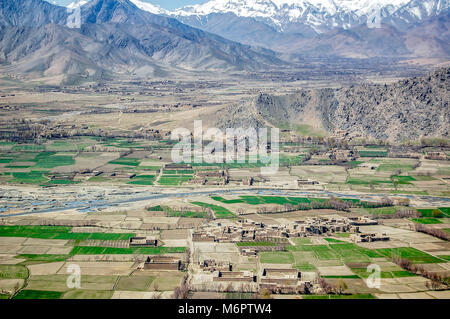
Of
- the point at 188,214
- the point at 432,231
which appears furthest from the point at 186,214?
the point at 432,231

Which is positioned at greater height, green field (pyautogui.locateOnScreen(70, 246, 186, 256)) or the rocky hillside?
the rocky hillside

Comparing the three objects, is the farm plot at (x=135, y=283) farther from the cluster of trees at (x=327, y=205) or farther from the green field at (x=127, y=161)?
the green field at (x=127, y=161)

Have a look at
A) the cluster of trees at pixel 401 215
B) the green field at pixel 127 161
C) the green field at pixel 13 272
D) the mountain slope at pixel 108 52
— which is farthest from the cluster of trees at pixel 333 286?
the mountain slope at pixel 108 52

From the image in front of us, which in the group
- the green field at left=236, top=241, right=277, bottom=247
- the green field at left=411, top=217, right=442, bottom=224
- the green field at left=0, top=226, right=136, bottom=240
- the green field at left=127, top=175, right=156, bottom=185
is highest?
the green field at left=127, top=175, right=156, bottom=185

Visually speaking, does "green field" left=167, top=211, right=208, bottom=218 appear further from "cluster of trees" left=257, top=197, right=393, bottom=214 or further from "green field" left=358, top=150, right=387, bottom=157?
"green field" left=358, top=150, right=387, bottom=157

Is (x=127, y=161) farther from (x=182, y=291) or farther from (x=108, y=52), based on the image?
(x=108, y=52)

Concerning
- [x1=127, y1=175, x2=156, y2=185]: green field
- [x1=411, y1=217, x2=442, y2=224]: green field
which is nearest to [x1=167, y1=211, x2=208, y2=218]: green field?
[x1=127, y1=175, x2=156, y2=185]: green field
